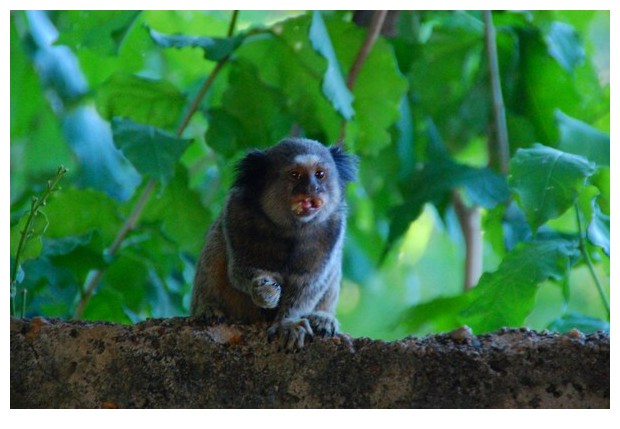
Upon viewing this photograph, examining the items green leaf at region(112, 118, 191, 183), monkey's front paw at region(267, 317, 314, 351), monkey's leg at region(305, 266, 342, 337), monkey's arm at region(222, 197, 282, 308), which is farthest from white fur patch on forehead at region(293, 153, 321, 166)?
green leaf at region(112, 118, 191, 183)

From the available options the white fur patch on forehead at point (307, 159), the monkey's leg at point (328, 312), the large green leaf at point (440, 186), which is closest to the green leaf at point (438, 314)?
the large green leaf at point (440, 186)

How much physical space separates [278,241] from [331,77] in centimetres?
114

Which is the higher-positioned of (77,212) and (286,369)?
(77,212)

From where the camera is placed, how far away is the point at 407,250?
6867 millimetres

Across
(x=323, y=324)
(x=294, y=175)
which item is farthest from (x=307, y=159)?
(x=323, y=324)

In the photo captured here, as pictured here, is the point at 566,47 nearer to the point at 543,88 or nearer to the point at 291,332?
the point at 543,88

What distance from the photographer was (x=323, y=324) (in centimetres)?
356

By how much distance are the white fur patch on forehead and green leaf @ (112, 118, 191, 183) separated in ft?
2.96

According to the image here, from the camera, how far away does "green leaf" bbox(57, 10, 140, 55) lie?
4.94 metres

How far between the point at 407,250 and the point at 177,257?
2285 millimetres

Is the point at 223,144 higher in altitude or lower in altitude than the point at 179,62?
lower

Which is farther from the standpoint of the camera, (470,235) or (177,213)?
(470,235)

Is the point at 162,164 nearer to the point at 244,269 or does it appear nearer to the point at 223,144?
the point at 223,144
